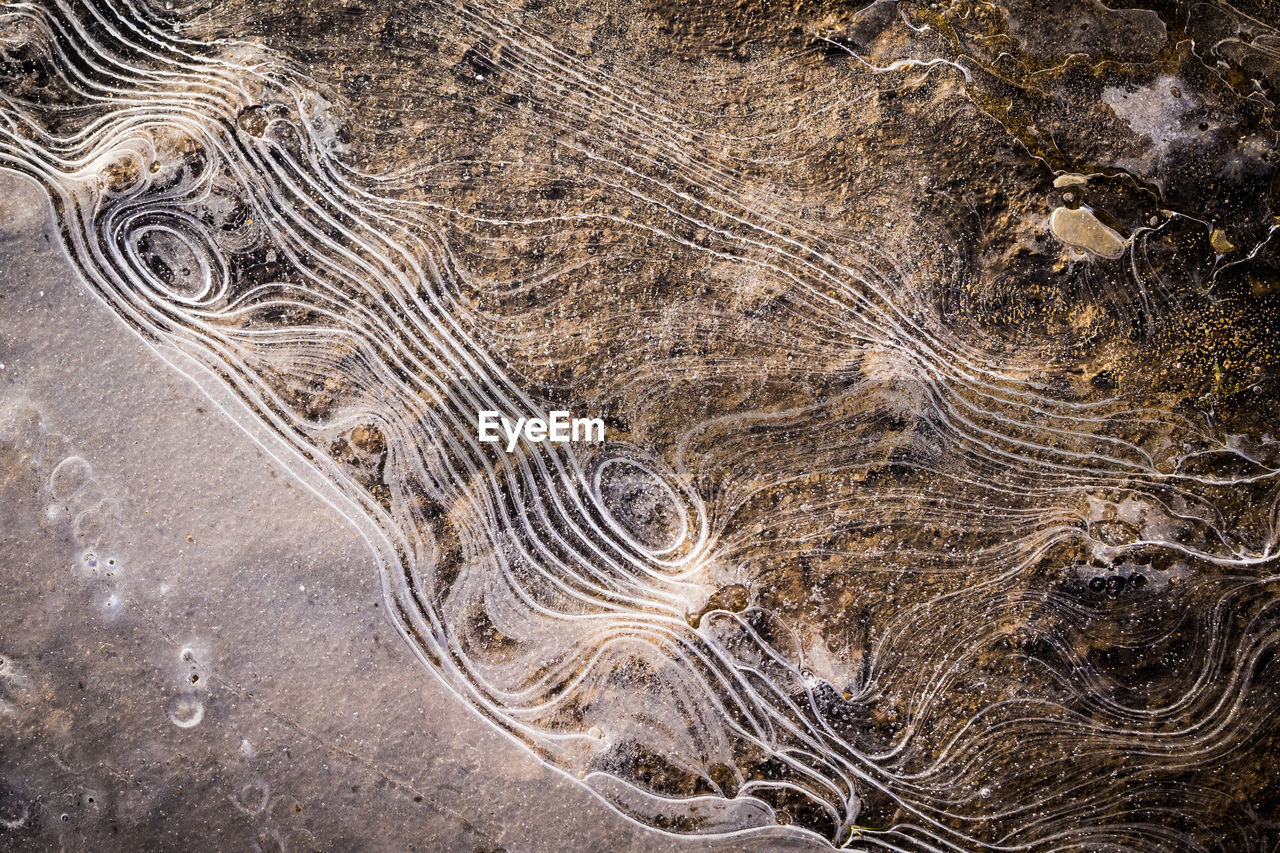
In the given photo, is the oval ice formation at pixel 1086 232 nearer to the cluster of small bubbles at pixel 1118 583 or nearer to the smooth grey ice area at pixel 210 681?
the cluster of small bubbles at pixel 1118 583

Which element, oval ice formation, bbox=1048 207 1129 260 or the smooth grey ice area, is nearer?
the smooth grey ice area

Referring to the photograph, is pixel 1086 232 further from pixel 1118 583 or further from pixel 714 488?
pixel 714 488

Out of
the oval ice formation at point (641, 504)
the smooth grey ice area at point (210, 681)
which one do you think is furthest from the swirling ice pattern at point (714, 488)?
the smooth grey ice area at point (210, 681)

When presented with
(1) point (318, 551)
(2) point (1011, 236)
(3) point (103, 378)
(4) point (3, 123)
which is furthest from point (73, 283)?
(2) point (1011, 236)

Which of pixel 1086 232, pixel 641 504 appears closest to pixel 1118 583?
pixel 1086 232

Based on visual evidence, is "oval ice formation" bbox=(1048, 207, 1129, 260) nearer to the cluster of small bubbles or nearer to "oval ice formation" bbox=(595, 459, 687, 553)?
the cluster of small bubbles

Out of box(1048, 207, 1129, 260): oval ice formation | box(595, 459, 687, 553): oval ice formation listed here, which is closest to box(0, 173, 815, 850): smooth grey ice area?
box(595, 459, 687, 553): oval ice formation
